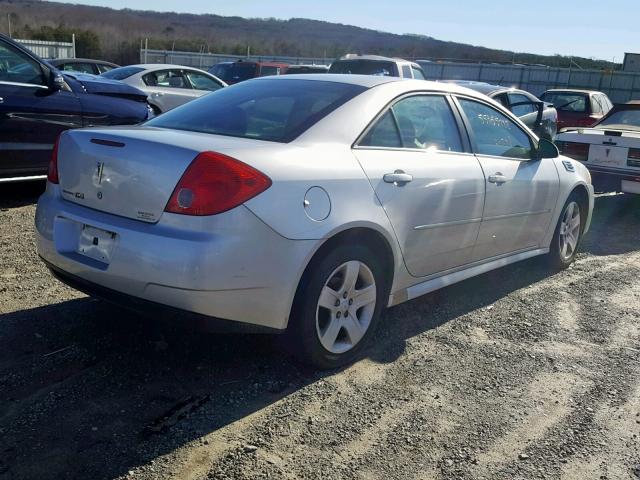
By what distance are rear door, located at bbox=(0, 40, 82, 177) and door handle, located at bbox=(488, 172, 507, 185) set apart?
15.0ft

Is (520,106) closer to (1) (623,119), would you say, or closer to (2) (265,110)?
(1) (623,119)

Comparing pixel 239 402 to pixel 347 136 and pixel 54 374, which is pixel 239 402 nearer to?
pixel 54 374

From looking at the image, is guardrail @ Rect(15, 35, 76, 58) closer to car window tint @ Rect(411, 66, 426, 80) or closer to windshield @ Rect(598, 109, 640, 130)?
car window tint @ Rect(411, 66, 426, 80)

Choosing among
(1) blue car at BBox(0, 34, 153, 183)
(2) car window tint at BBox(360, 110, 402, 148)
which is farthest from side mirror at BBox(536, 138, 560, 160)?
(1) blue car at BBox(0, 34, 153, 183)

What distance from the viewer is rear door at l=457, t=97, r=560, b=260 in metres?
4.58

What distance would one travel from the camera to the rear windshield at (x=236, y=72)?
60.3 feet

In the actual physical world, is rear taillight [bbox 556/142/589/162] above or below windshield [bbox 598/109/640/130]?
below

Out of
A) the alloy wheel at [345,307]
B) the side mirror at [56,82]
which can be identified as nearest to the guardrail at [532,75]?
the side mirror at [56,82]

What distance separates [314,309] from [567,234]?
134 inches

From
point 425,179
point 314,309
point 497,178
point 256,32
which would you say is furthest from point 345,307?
point 256,32

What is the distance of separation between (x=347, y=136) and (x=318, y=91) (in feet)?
1.67

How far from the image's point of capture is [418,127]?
417cm

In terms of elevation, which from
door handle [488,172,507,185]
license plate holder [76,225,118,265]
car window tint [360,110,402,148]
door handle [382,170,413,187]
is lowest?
license plate holder [76,225,118,265]

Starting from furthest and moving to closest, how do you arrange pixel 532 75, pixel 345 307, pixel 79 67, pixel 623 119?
pixel 532 75
pixel 79 67
pixel 623 119
pixel 345 307
